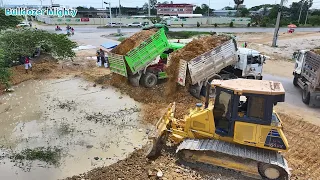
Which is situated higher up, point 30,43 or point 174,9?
point 174,9

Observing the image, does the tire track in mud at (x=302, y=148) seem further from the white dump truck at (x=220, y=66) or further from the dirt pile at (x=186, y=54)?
the dirt pile at (x=186, y=54)

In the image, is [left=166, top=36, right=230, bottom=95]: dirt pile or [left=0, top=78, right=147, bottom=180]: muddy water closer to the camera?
[left=0, top=78, right=147, bottom=180]: muddy water

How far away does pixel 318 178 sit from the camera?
6.47 m

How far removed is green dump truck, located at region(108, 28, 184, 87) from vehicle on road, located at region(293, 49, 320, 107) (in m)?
6.33

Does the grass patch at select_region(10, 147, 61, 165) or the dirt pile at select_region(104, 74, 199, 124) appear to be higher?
the dirt pile at select_region(104, 74, 199, 124)

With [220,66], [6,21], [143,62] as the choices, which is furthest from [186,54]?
[6,21]

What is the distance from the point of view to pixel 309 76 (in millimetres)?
11914

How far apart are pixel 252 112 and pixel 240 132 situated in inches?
21.2

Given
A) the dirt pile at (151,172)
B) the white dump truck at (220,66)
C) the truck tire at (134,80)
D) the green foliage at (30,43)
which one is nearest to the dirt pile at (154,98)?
the truck tire at (134,80)

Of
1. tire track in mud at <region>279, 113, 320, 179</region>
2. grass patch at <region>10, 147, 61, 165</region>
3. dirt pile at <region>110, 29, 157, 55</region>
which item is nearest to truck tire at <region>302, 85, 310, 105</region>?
tire track in mud at <region>279, 113, 320, 179</region>

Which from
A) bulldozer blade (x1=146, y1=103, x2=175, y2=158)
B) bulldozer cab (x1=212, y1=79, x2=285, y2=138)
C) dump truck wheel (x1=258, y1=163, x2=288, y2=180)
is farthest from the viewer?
bulldozer blade (x1=146, y1=103, x2=175, y2=158)

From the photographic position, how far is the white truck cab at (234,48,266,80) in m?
12.9

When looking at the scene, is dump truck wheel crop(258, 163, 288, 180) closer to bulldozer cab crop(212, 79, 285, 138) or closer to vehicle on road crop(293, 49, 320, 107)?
bulldozer cab crop(212, 79, 285, 138)

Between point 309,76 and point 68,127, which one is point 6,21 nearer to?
point 68,127
